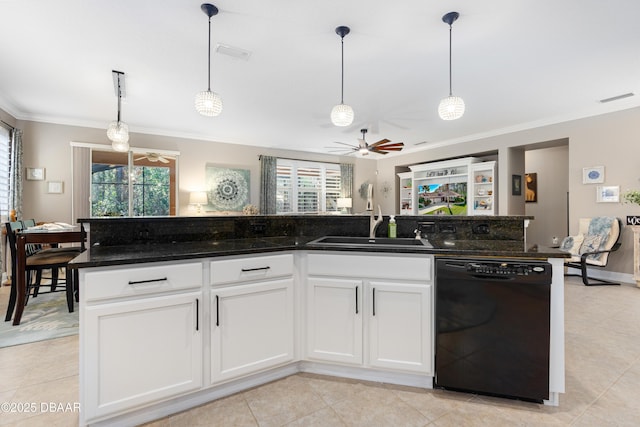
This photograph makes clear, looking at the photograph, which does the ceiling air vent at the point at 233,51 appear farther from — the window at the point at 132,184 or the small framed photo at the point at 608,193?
the small framed photo at the point at 608,193

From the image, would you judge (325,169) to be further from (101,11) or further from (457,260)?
(457,260)

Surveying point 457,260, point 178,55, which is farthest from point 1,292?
point 457,260

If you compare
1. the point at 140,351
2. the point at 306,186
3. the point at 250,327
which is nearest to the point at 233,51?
the point at 250,327

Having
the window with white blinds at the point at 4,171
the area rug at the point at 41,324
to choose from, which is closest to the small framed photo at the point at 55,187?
the window with white blinds at the point at 4,171

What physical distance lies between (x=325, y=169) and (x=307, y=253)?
620 cm

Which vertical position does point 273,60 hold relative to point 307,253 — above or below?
above

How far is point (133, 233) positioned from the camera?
1.91 meters

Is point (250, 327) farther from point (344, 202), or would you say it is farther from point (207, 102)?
point (344, 202)

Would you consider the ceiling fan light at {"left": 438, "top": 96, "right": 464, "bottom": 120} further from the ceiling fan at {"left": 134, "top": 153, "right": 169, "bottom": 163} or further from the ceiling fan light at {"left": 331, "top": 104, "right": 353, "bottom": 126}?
the ceiling fan at {"left": 134, "top": 153, "right": 169, "bottom": 163}

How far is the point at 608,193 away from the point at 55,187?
8.62 metres

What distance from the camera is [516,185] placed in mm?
5898

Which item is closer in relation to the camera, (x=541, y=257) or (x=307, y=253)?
(x=541, y=257)

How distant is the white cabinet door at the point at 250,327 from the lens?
5.32 ft

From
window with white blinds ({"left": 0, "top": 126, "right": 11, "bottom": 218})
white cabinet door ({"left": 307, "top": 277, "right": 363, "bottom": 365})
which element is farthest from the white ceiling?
white cabinet door ({"left": 307, "top": 277, "right": 363, "bottom": 365})
